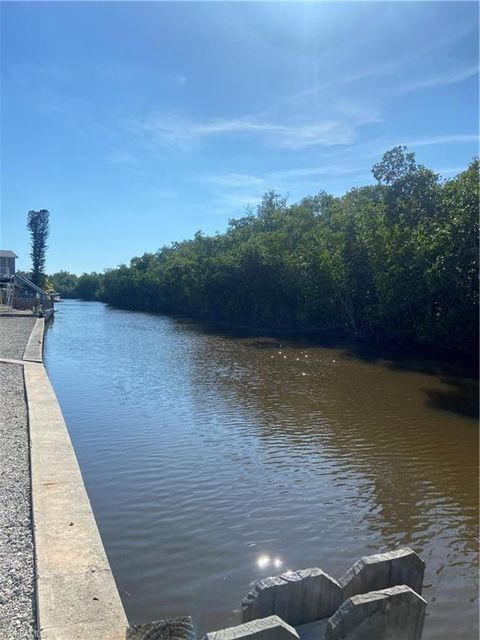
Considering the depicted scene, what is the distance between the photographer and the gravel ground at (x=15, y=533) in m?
3.57

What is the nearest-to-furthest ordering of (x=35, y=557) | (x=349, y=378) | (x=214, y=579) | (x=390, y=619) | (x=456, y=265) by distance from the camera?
(x=390, y=619)
(x=35, y=557)
(x=214, y=579)
(x=349, y=378)
(x=456, y=265)

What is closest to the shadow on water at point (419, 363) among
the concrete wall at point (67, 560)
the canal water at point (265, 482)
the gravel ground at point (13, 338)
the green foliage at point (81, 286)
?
the canal water at point (265, 482)

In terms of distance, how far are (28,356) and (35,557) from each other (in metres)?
14.1

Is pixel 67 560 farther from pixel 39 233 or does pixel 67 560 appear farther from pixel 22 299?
pixel 39 233

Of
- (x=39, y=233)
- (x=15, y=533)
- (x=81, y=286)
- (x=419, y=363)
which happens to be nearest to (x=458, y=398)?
(x=419, y=363)

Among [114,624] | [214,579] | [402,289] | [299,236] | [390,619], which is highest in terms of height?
[299,236]

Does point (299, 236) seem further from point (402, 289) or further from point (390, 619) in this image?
point (390, 619)

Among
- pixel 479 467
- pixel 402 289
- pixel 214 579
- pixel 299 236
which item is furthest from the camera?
pixel 299 236

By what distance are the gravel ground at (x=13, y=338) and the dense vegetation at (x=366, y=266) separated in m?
16.5

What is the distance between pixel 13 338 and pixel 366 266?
20.2 metres

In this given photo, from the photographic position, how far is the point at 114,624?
3.57 metres

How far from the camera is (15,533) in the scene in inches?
190

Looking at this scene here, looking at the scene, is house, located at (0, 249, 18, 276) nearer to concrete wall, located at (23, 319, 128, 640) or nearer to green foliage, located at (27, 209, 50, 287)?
green foliage, located at (27, 209, 50, 287)

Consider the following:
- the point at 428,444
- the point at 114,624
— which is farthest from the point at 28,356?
the point at 114,624
